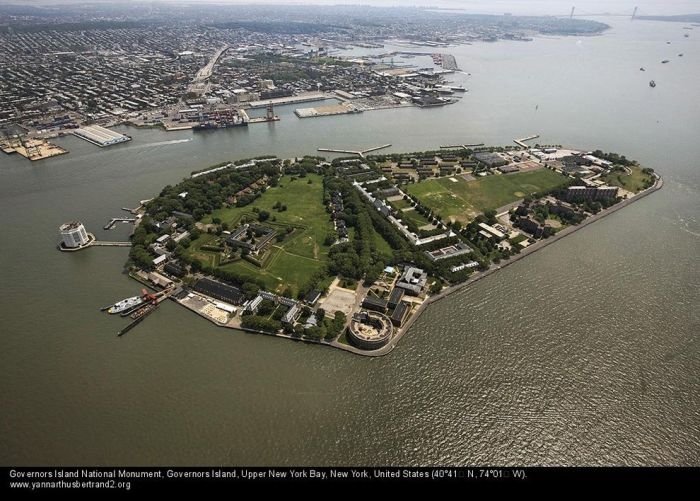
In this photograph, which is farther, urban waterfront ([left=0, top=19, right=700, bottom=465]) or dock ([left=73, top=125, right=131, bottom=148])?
dock ([left=73, top=125, right=131, bottom=148])

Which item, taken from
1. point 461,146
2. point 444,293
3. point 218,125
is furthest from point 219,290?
point 218,125

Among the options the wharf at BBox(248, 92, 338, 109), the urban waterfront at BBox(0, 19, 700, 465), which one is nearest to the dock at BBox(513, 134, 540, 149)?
the urban waterfront at BBox(0, 19, 700, 465)

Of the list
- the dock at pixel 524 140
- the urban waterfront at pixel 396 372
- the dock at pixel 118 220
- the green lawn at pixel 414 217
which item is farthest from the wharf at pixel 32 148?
the dock at pixel 524 140

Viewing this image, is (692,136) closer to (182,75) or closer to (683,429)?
(683,429)

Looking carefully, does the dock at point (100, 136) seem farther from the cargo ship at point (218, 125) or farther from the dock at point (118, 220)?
the dock at point (118, 220)

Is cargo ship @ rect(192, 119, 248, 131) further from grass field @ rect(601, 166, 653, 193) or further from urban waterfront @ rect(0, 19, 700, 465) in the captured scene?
grass field @ rect(601, 166, 653, 193)

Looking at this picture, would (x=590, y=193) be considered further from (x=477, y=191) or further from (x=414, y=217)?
(x=414, y=217)
